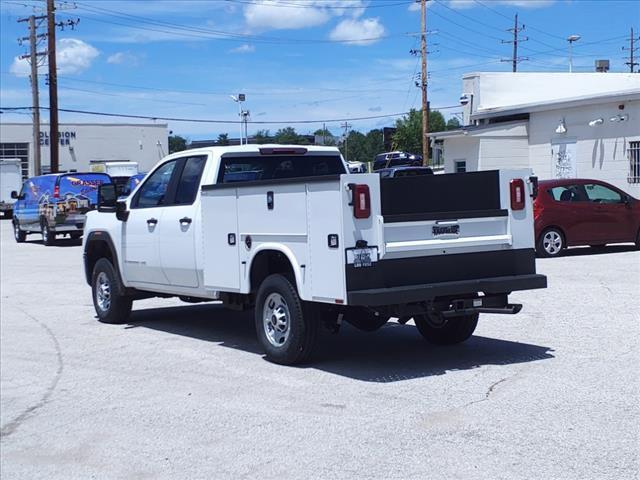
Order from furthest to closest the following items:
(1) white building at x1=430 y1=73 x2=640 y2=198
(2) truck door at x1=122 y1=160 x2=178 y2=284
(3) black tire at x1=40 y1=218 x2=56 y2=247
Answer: (3) black tire at x1=40 y1=218 x2=56 y2=247 < (1) white building at x1=430 y1=73 x2=640 y2=198 < (2) truck door at x1=122 y1=160 x2=178 y2=284

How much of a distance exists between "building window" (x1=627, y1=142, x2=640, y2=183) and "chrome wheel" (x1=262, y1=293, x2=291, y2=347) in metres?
18.3

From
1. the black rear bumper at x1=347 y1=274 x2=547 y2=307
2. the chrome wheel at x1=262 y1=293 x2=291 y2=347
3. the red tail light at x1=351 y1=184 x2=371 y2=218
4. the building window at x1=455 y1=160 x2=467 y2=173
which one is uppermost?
the building window at x1=455 y1=160 x2=467 y2=173

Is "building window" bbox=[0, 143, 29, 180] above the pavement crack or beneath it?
above

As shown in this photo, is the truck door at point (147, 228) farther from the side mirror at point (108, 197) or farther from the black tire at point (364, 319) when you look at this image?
the black tire at point (364, 319)

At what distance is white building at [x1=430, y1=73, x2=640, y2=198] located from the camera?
24672 millimetres

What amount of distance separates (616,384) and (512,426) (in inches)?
63.3

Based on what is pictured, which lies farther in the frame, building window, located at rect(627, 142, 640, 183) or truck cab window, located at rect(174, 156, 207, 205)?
building window, located at rect(627, 142, 640, 183)

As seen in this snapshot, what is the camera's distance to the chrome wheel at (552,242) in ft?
60.3

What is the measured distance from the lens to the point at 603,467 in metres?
5.55

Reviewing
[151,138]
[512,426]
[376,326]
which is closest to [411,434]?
[512,426]

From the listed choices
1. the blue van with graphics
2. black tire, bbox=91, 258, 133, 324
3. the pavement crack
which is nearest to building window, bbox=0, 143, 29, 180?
the blue van with graphics

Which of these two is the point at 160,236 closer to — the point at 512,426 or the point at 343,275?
the point at 343,275

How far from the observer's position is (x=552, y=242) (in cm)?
1842

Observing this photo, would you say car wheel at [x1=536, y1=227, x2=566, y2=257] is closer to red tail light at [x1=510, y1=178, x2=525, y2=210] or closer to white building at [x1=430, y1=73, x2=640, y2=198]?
white building at [x1=430, y1=73, x2=640, y2=198]
